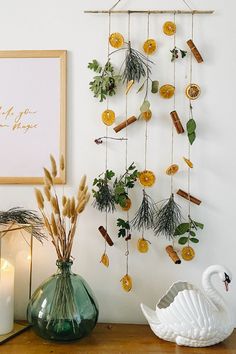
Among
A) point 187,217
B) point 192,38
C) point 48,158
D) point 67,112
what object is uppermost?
point 192,38

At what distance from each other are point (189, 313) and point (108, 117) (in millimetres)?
692

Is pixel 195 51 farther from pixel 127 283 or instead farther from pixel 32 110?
pixel 127 283

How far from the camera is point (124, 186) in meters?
1.44

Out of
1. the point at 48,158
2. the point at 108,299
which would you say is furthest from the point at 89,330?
the point at 48,158

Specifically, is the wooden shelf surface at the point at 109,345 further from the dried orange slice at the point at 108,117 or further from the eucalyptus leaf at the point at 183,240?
the dried orange slice at the point at 108,117

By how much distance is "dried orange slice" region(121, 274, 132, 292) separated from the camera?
1461 millimetres

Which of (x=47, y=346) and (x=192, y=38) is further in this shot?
(x=192, y=38)

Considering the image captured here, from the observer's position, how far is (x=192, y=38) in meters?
1.49

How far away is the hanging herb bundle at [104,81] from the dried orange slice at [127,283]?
24.3 inches

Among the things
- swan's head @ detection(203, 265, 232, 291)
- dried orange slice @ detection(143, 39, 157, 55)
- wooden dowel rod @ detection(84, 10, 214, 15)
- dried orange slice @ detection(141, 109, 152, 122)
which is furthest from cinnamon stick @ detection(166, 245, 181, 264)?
wooden dowel rod @ detection(84, 10, 214, 15)

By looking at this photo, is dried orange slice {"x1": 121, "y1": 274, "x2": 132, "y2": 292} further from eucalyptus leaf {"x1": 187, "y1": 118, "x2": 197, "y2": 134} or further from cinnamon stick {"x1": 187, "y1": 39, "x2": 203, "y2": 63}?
cinnamon stick {"x1": 187, "y1": 39, "x2": 203, "y2": 63}

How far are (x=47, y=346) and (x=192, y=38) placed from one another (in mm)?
1114

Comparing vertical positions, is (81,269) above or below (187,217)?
below

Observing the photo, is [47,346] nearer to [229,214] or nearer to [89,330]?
[89,330]
